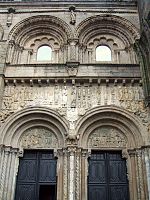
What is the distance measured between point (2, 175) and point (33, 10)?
889 cm

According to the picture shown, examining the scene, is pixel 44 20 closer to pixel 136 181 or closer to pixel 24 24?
pixel 24 24

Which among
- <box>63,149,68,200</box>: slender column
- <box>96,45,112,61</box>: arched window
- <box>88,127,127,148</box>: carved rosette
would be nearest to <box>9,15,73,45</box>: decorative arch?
<box>96,45,112,61</box>: arched window

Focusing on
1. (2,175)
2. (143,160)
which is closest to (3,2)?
(2,175)

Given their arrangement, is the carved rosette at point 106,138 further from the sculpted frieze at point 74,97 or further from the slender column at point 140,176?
the sculpted frieze at point 74,97

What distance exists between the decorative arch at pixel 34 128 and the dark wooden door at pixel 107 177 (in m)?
1.73

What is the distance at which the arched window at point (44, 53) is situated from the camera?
1485cm

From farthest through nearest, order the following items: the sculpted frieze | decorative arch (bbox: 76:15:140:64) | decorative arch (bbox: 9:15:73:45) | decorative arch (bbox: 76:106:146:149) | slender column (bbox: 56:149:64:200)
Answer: decorative arch (bbox: 9:15:73:45) → decorative arch (bbox: 76:15:140:64) → the sculpted frieze → decorative arch (bbox: 76:106:146:149) → slender column (bbox: 56:149:64:200)

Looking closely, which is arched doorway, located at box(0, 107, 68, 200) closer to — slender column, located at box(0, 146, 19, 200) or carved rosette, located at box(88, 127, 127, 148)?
slender column, located at box(0, 146, 19, 200)

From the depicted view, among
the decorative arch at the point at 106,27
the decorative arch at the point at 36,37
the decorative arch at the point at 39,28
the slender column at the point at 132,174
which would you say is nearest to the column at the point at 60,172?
the slender column at the point at 132,174

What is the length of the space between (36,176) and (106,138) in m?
3.42

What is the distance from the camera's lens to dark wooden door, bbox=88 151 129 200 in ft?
38.5

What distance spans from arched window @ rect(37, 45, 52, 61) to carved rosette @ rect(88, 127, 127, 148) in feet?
15.4

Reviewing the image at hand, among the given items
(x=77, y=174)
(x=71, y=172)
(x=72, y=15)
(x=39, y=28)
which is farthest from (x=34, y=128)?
(x=72, y=15)

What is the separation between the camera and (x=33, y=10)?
15.6 metres
